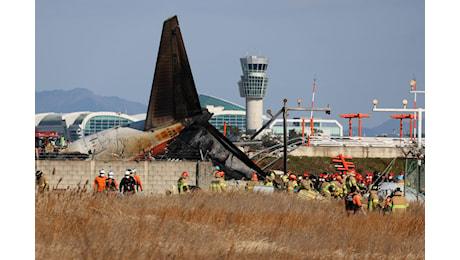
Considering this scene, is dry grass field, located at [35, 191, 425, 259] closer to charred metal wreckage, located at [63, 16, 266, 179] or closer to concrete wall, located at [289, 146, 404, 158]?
charred metal wreckage, located at [63, 16, 266, 179]

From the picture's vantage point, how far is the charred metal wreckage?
127 ft

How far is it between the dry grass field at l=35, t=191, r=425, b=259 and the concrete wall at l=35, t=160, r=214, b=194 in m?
8.80

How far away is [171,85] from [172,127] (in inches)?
90.1

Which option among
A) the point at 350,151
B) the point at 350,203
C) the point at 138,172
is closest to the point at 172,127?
the point at 138,172

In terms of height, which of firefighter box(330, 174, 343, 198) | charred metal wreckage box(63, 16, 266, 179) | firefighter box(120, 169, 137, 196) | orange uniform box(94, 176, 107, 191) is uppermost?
charred metal wreckage box(63, 16, 266, 179)

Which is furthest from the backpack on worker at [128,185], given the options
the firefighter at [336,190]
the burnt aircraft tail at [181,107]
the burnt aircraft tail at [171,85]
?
the burnt aircraft tail at [171,85]

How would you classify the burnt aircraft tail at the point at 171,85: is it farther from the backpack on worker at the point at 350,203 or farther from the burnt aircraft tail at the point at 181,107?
the backpack on worker at the point at 350,203

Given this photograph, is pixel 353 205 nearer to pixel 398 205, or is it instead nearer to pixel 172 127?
A: pixel 398 205

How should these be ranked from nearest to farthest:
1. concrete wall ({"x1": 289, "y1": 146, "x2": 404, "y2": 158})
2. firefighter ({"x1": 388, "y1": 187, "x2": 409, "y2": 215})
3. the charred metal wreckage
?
firefighter ({"x1": 388, "y1": 187, "x2": 409, "y2": 215}) < the charred metal wreckage < concrete wall ({"x1": 289, "y1": 146, "x2": 404, "y2": 158})

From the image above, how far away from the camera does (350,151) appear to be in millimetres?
68000

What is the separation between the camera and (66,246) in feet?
44.0

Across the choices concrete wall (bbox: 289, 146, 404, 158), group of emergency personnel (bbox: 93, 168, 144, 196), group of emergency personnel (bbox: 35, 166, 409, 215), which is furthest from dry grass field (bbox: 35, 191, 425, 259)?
concrete wall (bbox: 289, 146, 404, 158)
